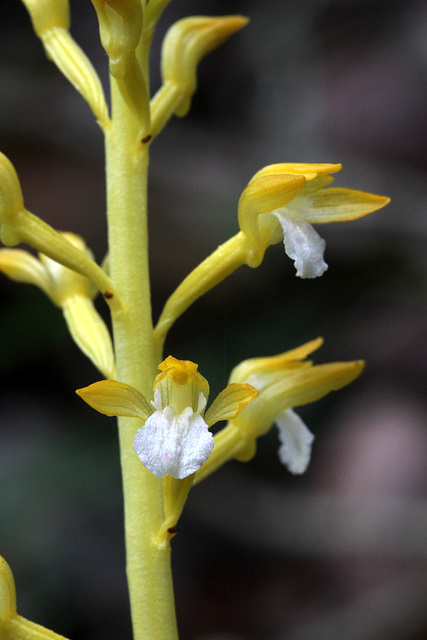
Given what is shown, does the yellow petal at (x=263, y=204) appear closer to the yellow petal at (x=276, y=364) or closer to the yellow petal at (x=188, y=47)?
the yellow petal at (x=276, y=364)

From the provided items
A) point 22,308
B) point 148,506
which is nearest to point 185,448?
point 148,506

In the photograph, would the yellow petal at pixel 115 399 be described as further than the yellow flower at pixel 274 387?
No

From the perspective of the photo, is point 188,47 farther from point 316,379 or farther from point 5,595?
point 5,595

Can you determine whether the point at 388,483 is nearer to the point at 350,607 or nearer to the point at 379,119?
the point at 350,607

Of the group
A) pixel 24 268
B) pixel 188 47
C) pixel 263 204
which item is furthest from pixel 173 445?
pixel 188 47

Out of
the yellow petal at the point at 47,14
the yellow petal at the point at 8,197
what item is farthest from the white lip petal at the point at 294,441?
the yellow petal at the point at 47,14

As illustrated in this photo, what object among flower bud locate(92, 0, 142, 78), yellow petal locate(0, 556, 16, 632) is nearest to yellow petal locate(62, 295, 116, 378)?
yellow petal locate(0, 556, 16, 632)
